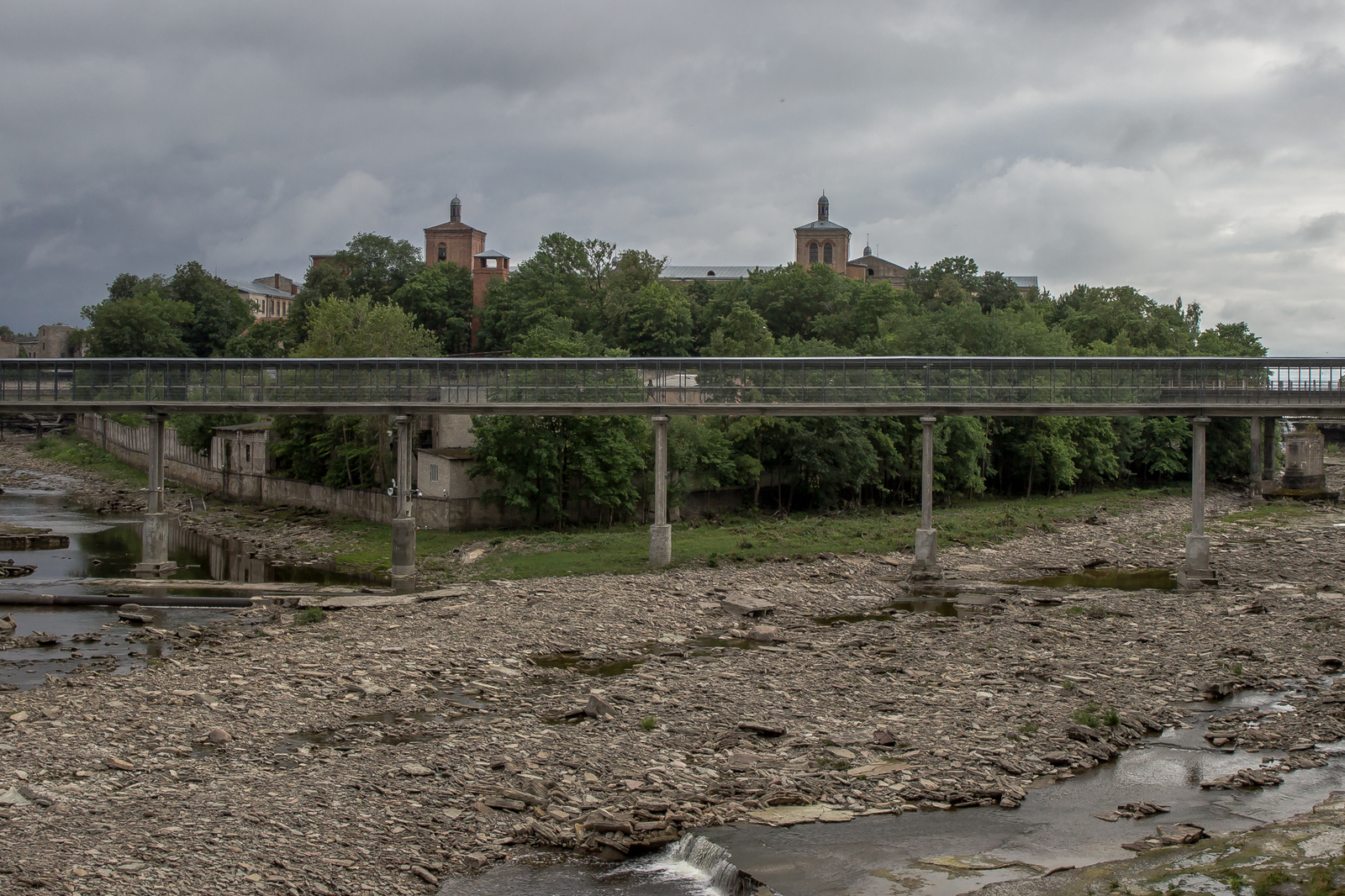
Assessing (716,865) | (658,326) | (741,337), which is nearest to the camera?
(716,865)

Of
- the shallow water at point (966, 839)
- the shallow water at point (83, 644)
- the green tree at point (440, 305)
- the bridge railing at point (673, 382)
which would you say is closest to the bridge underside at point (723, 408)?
the bridge railing at point (673, 382)

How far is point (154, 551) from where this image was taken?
162 ft

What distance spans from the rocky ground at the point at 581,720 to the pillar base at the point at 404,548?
615cm

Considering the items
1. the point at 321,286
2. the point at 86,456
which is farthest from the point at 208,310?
the point at 86,456

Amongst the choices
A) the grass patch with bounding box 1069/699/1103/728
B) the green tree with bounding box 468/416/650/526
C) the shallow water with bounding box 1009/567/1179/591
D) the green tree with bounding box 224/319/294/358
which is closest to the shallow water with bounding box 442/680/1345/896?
the grass patch with bounding box 1069/699/1103/728

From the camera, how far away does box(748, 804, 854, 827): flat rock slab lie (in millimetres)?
19656

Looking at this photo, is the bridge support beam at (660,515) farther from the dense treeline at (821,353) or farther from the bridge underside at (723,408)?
the dense treeline at (821,353)

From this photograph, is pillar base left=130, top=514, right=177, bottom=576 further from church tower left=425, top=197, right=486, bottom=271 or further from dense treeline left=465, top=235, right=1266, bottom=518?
church tower left=425, top=197, right=486, bottom=271

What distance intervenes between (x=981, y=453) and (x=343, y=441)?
4794 cm

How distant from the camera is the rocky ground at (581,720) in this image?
18.6 metres

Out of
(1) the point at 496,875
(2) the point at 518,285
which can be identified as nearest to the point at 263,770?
(1) the point at 496,875

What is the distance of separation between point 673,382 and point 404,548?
15.6m

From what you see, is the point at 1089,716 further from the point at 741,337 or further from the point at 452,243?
the point at 452,243

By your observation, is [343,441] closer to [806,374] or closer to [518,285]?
[806,374]
